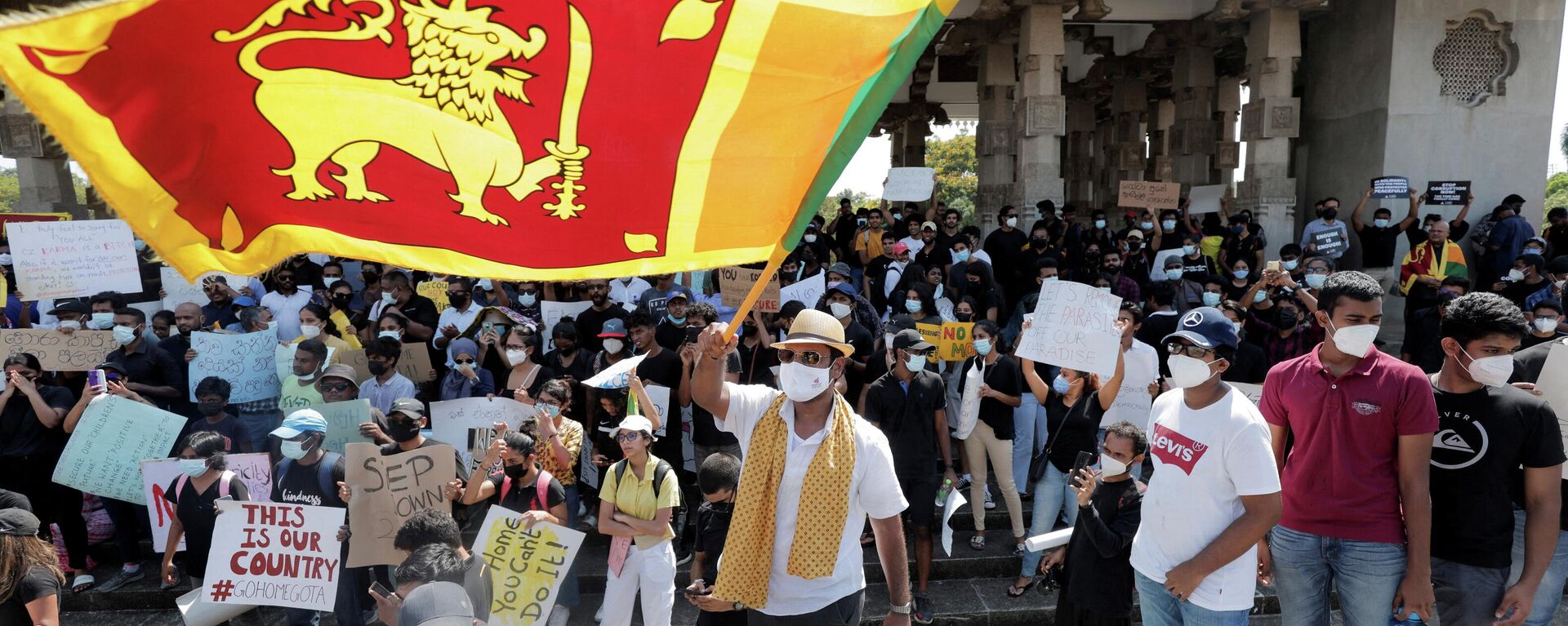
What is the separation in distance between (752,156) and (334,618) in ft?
18.1

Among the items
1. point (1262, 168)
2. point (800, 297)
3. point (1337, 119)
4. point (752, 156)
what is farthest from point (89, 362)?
point (1337, 119)

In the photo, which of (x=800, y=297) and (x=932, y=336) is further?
(x=800, y=297)

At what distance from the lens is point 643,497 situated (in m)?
5.51

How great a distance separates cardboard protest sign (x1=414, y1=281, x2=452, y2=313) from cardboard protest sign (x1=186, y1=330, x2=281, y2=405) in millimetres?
1755

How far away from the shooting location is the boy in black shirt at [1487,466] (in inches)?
139

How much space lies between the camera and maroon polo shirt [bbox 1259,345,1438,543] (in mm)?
3473

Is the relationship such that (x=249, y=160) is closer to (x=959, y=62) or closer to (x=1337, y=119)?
(x=1337, y=119)

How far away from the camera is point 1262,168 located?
46.2ft

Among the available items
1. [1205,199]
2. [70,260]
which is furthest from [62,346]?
[1205,199]

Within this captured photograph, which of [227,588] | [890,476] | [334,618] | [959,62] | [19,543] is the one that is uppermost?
[959,62]

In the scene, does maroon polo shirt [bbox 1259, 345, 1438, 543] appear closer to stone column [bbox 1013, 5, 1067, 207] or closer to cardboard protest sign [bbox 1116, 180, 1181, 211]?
cardboard protest sign [bbox 1116, 180, 1181, 211]

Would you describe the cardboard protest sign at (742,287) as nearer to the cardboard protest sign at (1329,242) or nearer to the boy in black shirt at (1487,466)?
the boy in black shirt at (1487,466)

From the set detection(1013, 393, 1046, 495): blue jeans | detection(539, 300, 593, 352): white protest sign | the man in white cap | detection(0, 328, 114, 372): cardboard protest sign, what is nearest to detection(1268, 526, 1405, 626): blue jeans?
the man in white cap

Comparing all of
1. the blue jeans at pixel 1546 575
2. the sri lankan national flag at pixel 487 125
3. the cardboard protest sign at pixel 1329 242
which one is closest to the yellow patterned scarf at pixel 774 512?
the sri lankan national flag at pixel 487 125
